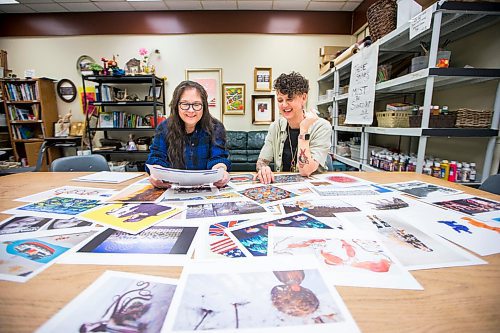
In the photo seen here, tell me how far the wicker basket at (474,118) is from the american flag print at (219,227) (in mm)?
1826

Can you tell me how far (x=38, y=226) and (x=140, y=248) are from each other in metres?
0.35

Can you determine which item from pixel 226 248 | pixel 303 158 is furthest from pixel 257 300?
pixel 303 158

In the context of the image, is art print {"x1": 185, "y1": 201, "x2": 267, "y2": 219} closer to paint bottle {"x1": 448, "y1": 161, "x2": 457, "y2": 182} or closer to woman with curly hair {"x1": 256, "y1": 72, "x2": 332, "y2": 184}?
woman with curly hair {"x1": 256, "y1": 72, "x2": 332, "y2": 184}

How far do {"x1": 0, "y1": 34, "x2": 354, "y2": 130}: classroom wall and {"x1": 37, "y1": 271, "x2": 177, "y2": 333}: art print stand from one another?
4.05 metres

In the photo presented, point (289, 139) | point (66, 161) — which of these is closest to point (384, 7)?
point (289, 139)

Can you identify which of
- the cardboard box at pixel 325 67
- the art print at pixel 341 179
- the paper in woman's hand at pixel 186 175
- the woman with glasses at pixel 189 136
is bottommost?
the art print at pixel 341 179

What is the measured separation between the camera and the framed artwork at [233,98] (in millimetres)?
4105

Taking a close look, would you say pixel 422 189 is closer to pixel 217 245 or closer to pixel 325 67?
pixel 217 245

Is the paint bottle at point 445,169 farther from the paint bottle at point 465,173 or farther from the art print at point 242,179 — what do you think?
the art print at point 242,179

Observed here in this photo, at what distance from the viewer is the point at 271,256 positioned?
0.49m

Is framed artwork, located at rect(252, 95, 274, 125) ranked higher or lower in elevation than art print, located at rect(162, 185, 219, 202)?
higher

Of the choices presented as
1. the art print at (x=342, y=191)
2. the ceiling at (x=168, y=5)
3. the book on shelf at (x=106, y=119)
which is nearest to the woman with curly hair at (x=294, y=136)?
the art print at (x=342, y=191)

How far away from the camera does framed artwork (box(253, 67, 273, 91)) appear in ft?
13.4

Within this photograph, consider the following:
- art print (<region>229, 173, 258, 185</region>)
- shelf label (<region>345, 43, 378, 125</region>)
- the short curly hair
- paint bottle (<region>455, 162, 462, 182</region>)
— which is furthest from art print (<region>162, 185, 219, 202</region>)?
shelf label (<region>345, 43, 378, 125</region>)
